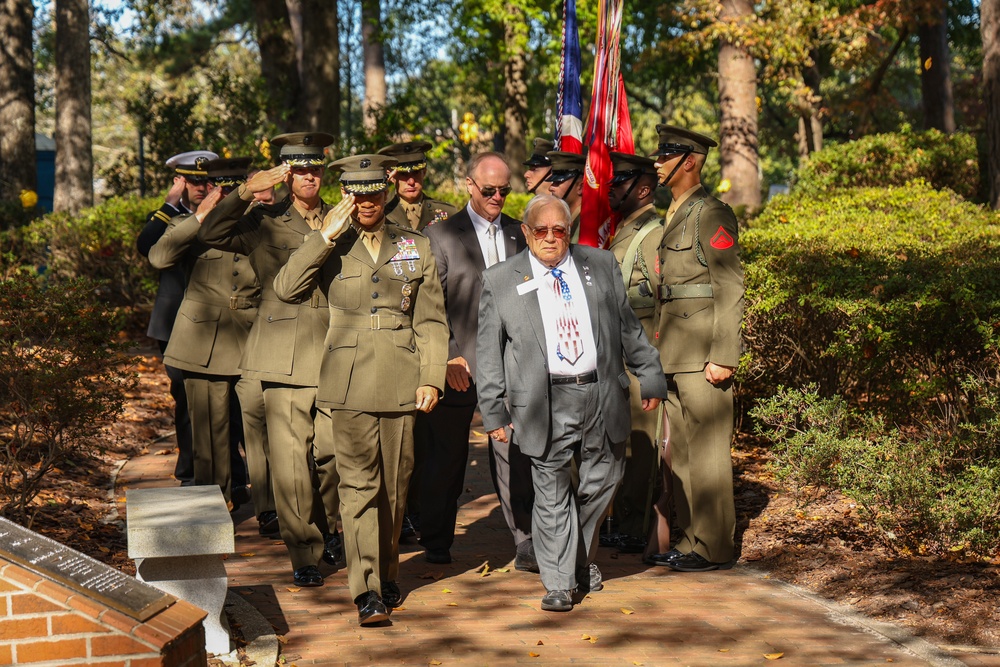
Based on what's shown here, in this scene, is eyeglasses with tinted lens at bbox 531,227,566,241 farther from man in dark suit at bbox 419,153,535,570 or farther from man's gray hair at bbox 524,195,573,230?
man in dark suit at bbox 419,153,535,570

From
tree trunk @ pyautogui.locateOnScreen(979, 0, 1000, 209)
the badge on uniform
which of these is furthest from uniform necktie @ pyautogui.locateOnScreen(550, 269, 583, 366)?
tree trunk @ pyautogui.locateOnScreen(979, 0, 1000, 209)

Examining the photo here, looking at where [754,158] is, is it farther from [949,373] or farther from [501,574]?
[501,574]

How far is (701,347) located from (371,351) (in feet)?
6.55

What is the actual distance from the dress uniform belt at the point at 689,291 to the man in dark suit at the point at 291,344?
1.98m

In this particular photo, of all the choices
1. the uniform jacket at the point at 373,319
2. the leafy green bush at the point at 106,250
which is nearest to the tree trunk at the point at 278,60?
the leafy green bush at the point at 106,250

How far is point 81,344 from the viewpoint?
7.98 meters

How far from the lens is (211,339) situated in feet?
26.6

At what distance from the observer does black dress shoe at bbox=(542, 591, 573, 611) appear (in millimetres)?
6133

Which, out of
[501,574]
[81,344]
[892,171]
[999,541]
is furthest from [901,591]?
[892,171]

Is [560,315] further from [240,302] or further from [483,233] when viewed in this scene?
[240,302]

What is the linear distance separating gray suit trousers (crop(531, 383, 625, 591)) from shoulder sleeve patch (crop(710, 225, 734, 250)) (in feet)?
4.33

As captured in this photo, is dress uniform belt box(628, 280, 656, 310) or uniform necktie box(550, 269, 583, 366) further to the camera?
dress uniform belt box(628, 280, 656, 310)

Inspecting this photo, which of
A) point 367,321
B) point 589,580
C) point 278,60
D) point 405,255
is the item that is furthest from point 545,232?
point 278,60

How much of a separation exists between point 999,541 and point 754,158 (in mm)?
11913
